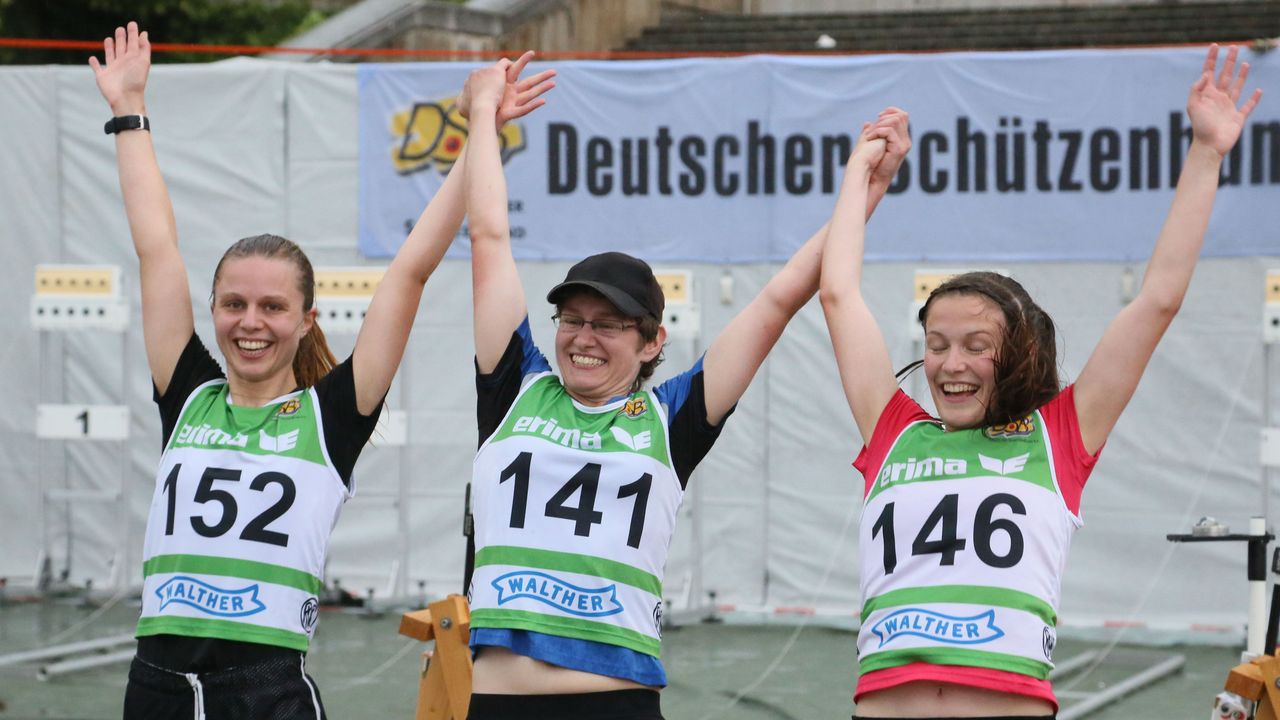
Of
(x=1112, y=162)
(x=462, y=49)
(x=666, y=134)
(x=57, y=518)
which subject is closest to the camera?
(x=1112, y=162)

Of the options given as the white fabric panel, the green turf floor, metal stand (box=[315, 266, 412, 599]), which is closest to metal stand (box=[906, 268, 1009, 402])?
the green turf floor

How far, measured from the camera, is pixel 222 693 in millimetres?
2834

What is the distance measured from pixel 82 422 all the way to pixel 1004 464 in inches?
266

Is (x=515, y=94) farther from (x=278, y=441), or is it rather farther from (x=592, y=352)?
(x=278, y=441)

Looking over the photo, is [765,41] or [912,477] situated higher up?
[765,41]

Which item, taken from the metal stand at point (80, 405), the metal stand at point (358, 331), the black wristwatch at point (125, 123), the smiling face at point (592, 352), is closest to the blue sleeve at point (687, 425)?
the smiling face at point (592, 352)

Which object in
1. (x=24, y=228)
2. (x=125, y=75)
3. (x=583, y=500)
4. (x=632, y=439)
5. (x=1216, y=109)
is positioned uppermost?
(x=24, y=228)

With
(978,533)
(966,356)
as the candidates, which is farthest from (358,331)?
(978,533)

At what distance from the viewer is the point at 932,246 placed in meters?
A: 8.16

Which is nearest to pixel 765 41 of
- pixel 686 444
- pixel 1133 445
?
pixel 1133 445

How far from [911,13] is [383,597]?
265 inches

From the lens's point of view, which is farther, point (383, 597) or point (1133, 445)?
point (383, 597)

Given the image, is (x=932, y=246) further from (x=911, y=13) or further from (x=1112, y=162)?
(x=911, y=13)

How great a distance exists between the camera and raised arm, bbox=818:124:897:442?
9.58 ft
